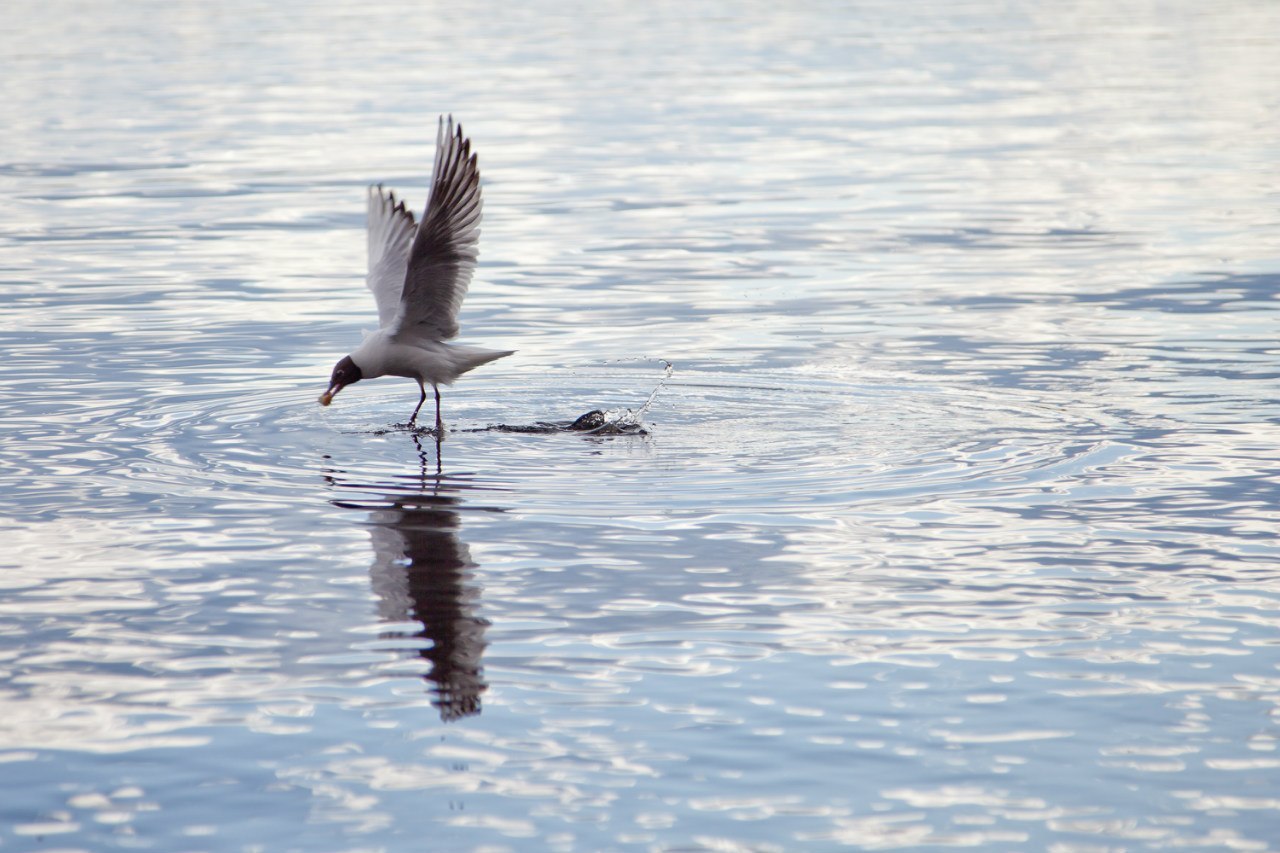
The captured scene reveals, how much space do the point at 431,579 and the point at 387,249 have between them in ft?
17.2

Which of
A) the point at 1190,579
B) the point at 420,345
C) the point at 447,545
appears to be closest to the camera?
the point at 1190,579

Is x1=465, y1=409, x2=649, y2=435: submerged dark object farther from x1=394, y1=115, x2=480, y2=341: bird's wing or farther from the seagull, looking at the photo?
x1=394, y1=115, x2=480, y2=341: bird's wing

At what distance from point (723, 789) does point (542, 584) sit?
7.98 ft

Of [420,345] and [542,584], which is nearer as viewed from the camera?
[542,584]

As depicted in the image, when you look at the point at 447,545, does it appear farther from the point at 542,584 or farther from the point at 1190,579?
the point at 1190,579

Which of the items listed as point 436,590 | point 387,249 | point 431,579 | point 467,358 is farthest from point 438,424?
point 436,590

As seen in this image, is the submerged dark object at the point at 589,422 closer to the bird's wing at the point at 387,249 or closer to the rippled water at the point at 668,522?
the rippled water at the point at 668,522

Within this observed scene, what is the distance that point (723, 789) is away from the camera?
6.45 metres

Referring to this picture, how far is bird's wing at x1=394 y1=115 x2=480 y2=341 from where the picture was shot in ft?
40.0

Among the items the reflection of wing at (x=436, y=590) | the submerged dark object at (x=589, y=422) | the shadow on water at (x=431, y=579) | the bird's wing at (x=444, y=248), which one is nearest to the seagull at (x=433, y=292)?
the bird's wing at (x=444, y=248)

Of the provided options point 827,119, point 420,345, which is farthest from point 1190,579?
point 827,119

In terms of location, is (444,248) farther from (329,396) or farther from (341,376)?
(329,396)

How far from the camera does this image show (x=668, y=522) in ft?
32.0

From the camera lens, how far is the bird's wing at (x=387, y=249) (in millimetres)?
13414
